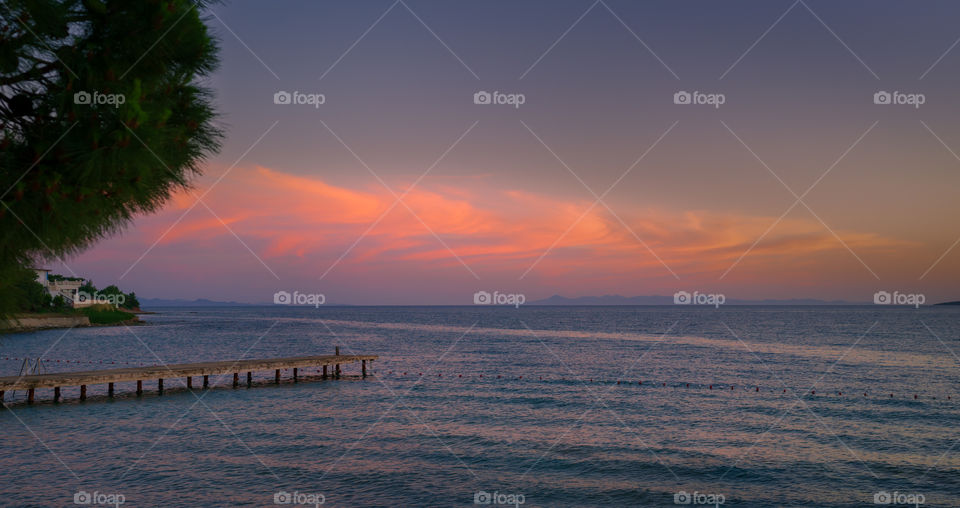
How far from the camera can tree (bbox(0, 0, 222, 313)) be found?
6.02 meters

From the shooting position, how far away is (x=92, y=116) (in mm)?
6035

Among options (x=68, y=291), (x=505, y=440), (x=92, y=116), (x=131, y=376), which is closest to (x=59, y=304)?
(x=68, y=291)

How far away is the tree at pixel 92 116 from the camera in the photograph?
6020 millimetres

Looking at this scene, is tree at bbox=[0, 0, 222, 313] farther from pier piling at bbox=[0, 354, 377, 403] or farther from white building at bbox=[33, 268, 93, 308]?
white building at bbox=[33, 268, 93, 308]

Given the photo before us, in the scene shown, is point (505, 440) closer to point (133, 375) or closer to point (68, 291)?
point (133, 375)

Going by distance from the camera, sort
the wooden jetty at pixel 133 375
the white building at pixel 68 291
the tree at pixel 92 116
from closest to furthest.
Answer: the tree at pixel 92 116
the wooden jetty at pixel 133 375
the white building at pixel 68 291

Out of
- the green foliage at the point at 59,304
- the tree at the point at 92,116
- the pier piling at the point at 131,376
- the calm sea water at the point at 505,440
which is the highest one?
the tree at the point at 92,116

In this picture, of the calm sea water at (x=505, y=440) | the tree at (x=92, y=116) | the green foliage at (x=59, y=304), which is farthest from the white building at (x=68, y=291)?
the tree at (x=92, y=116)

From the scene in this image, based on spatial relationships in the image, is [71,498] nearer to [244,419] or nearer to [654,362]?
[244,419]

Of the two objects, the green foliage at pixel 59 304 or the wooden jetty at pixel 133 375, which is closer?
the wooden jetty at pixel 133 375

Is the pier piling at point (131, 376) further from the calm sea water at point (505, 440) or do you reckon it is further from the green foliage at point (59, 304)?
the green foliage at point (59, 304)

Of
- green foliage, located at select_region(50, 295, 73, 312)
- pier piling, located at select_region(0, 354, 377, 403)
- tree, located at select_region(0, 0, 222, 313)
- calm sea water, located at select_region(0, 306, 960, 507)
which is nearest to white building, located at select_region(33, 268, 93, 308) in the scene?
green foliage, located at select_region(50, 295, 73, 312)

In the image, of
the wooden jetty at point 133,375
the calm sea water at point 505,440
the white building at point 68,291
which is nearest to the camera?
the calm sea water at point 505,440

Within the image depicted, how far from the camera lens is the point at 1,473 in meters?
19.9
